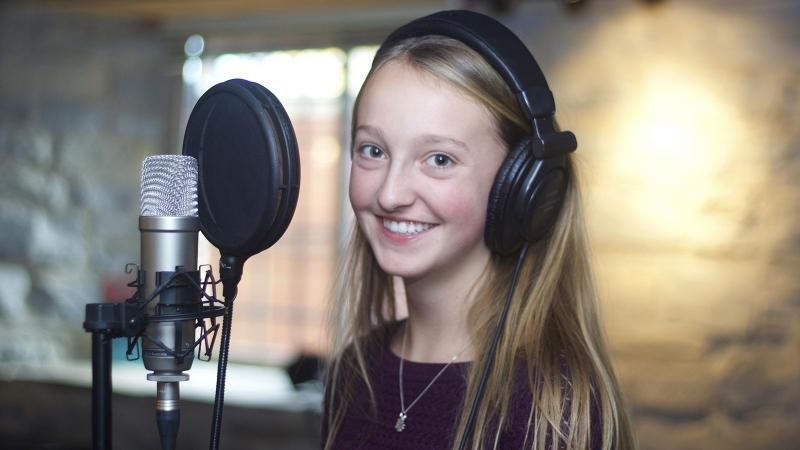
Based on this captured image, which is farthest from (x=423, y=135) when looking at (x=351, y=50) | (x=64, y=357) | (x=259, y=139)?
(x=64, y=357)

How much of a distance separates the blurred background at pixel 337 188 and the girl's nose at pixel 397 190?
4.75ft

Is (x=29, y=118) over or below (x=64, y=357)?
over

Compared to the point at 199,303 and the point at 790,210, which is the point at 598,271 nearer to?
the point at 790,210

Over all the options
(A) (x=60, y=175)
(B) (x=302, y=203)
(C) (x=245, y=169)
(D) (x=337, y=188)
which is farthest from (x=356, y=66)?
(C) (x=245, y=169)

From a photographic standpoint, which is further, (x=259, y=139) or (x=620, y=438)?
(x=620, y=438)

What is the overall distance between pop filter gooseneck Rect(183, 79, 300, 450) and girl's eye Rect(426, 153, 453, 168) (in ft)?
0.98

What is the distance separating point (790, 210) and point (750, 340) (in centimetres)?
39

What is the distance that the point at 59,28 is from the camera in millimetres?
4148

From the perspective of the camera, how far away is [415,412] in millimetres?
1259

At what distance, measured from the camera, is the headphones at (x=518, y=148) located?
1135mm

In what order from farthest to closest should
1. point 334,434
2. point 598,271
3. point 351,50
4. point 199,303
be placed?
point 351,50 < point 598,271 < point 334,434 < point 199,303

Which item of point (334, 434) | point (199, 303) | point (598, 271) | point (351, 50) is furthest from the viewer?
point (351, 50)

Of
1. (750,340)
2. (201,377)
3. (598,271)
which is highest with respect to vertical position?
(598,271)

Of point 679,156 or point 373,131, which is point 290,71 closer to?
point 679,156
